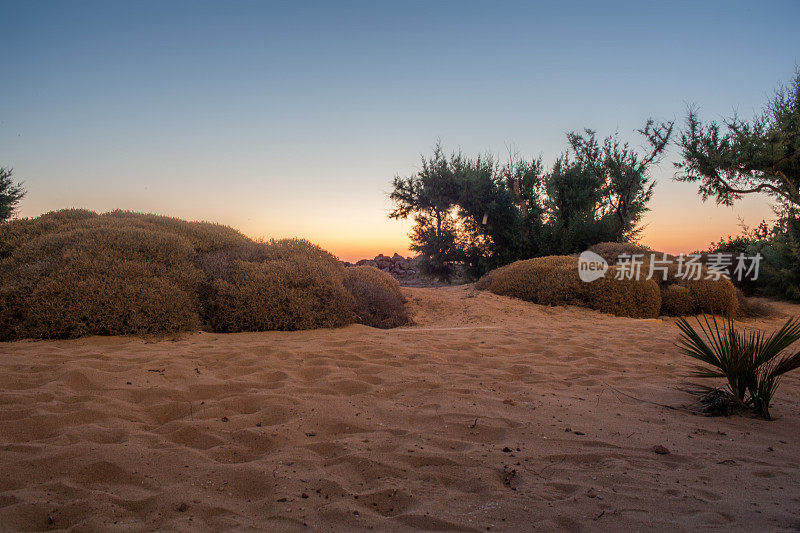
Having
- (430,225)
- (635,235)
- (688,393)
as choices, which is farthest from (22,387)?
(635,235)

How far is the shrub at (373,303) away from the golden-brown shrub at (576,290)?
366cm

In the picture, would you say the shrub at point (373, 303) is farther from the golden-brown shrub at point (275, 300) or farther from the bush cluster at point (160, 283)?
the golden-brown shrub at point (275, 300)

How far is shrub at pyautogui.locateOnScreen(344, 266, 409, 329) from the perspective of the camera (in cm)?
864

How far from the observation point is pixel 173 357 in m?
5.38

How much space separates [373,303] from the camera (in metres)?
9.05

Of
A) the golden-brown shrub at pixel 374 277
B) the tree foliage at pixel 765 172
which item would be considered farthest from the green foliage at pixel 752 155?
the golden-brown shrub at pixel 374 277

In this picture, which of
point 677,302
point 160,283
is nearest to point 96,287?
point 160,283

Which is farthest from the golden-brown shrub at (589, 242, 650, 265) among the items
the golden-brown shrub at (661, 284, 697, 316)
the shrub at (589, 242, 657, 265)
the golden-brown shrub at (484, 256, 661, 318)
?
the golden-brown shrub at (661, 284, 697, 316)

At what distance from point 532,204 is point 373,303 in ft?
36.7

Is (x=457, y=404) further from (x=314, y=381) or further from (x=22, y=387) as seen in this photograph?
(x=22, y=387)

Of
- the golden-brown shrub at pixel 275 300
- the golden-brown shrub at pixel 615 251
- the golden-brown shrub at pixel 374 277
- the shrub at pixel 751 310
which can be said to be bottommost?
the golden-brown shrub at pixel 275 300

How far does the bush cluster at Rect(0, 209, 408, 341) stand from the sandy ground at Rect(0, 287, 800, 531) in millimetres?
792

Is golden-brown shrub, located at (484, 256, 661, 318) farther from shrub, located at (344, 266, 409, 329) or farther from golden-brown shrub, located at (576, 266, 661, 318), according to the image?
shrub, located at (344, 266, 409, 329)

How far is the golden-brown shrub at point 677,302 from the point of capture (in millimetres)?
11047
